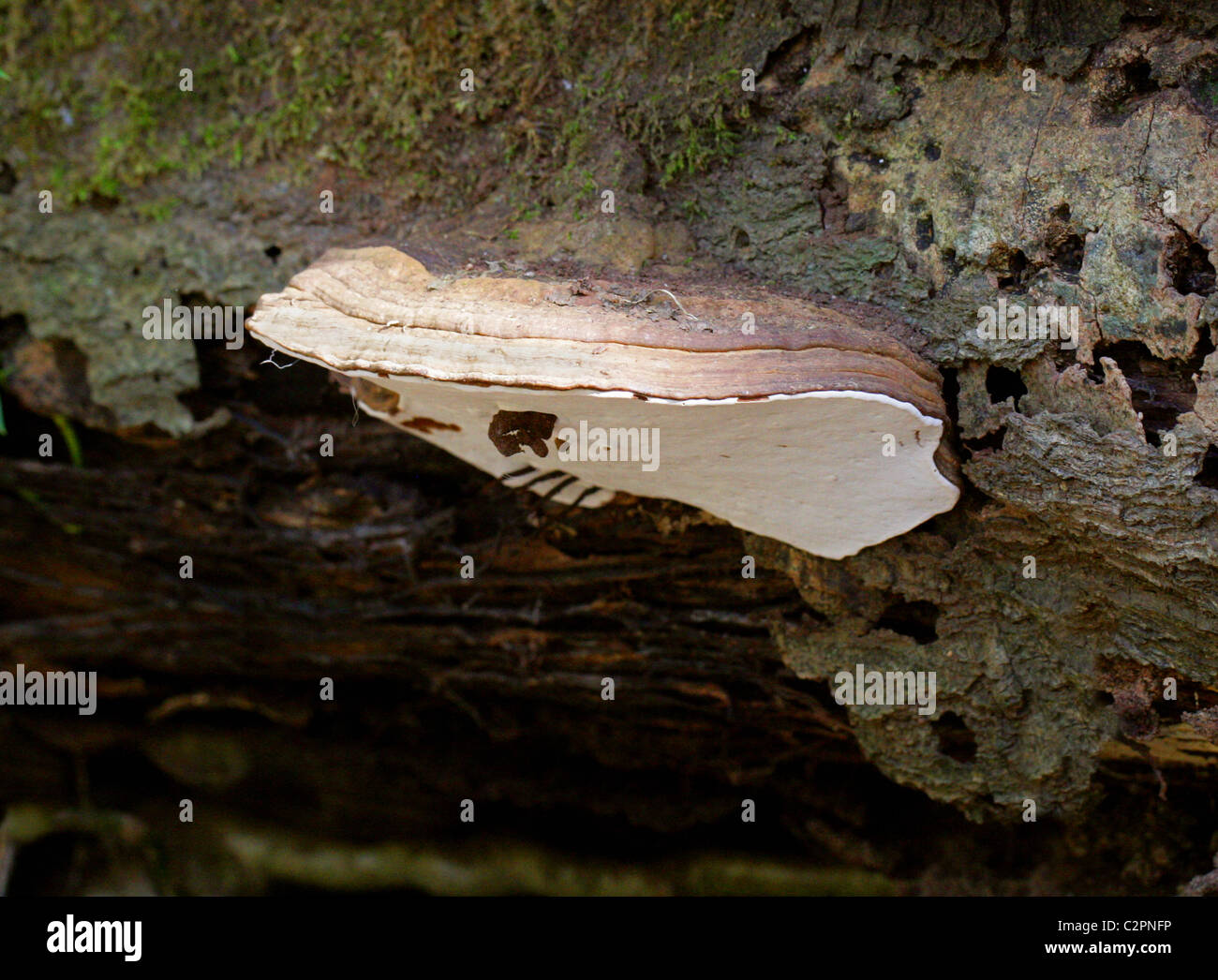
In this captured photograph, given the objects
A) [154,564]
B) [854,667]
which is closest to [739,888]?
[854,667]

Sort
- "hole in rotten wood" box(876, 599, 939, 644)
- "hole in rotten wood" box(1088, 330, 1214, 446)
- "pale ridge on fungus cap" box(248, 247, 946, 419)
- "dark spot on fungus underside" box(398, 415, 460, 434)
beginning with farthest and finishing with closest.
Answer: "hole in rotten wood" box(876, 599, 939, 644) < "dark spot on fungus underside" box(398, 415, 460, 434) < "hole in rotten wood" box(1088, 330, 1214, 446) < "pale ridge on fungus cap" box(248, 247, 946, 419)

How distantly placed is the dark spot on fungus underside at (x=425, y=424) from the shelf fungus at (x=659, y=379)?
0.23 feet

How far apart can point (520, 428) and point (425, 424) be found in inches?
18.8

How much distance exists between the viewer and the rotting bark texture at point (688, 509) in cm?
171

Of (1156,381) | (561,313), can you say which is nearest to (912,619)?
(1156,381)

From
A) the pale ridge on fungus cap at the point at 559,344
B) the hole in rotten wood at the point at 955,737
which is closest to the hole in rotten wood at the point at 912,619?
the hole in rotten wood at the point at 955,737

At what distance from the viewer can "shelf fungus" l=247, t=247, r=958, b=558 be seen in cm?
146

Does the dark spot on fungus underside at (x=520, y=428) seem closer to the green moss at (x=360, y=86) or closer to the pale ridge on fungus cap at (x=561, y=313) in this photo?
the pale ridge on fungus cap at (x=561, y=313)

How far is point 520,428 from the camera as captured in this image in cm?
170

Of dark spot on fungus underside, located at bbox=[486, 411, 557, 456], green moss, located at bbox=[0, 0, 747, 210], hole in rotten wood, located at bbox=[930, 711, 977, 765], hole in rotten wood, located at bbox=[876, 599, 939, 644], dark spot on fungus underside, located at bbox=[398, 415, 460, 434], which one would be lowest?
hole in rotten wood, located at bbox=[930, 711, 977, 765]

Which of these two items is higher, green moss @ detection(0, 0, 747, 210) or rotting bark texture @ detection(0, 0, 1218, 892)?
green moss @ detection(0, 0, 747, 210)

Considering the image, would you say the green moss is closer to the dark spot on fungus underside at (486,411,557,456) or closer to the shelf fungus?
the shelf fungus

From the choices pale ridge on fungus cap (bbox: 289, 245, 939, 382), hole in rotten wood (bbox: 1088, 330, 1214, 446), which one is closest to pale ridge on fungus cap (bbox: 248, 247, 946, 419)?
pale ridge on fungus cap (bbox: 289, 245, 939, 382)

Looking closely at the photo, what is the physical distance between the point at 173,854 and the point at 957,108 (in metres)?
4.72
